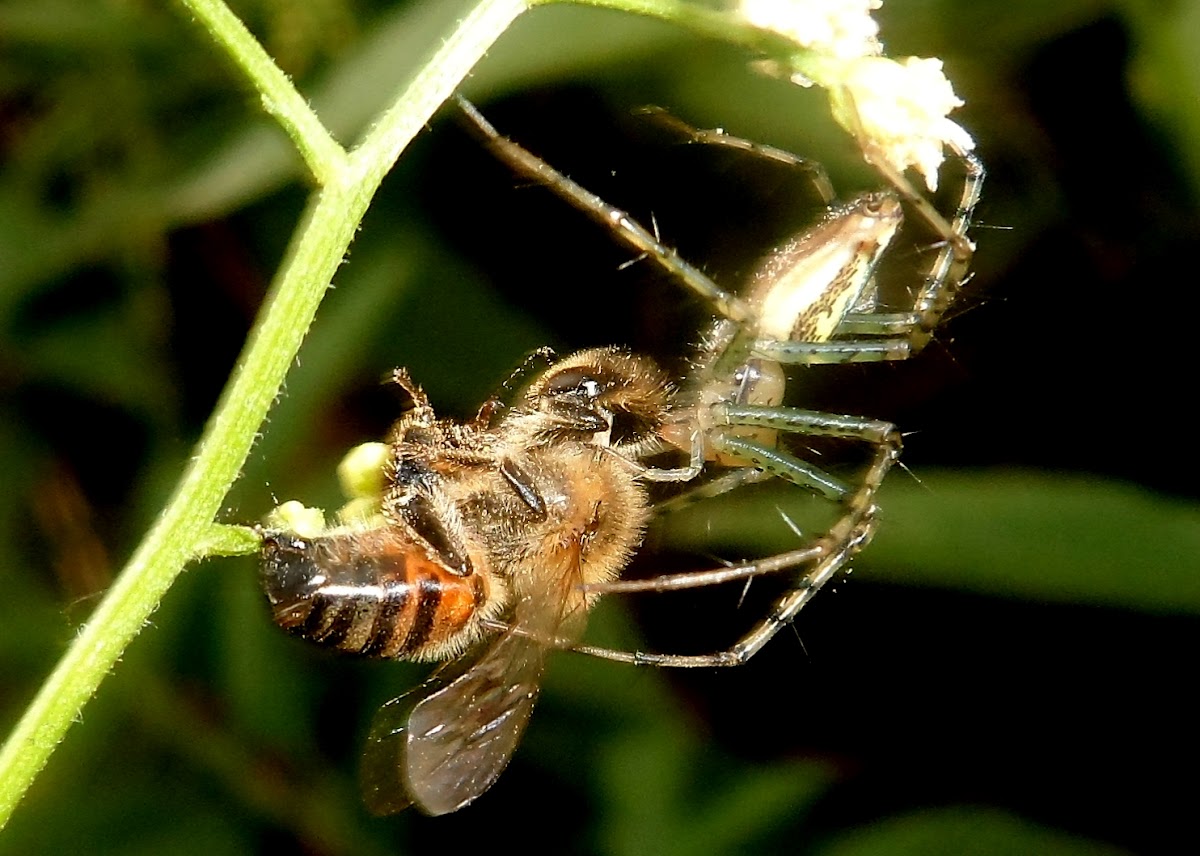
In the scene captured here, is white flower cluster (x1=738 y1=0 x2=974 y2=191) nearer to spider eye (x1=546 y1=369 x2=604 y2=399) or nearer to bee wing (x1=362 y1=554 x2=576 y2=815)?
spider eye (x1=546 y1=369 x2=604 y2=399)

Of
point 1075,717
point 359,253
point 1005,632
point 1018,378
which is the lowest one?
point 1075,717

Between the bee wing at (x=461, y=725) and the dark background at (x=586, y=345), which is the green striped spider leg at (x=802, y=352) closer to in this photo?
the bee wing at (x=461, y=725)

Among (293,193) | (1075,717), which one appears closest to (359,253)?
(293,193)

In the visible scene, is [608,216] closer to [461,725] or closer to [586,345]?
[461,725]

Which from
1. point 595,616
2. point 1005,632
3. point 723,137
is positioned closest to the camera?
point 723,137

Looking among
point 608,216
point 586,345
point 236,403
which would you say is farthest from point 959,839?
point 236,403

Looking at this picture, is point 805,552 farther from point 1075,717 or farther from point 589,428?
point 1075,717

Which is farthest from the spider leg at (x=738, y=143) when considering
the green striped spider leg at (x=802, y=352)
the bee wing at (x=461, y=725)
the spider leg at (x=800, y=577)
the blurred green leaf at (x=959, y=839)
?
the blurred green leaf at (x=959, y=839)
